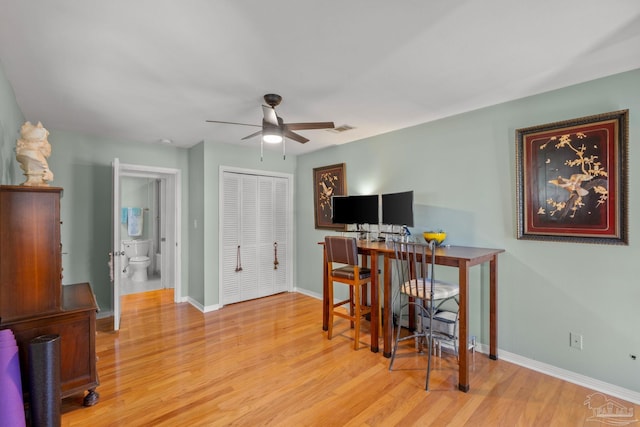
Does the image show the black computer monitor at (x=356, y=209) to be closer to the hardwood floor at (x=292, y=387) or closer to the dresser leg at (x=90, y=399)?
the hardwood floor at (x=292, y=387)

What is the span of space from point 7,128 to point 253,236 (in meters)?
2.92

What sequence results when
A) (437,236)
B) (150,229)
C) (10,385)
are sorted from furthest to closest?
1. (150,229)
2. (437,236)
3. (10,385)

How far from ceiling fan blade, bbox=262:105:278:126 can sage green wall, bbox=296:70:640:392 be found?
1.78 m

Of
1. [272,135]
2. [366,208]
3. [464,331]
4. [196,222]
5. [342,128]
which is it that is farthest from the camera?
[196,222]

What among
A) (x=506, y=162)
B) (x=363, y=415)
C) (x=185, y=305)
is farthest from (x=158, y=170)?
(x=506, y=162)

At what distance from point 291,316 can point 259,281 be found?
3.43ft

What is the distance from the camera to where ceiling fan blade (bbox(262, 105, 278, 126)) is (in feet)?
7.82

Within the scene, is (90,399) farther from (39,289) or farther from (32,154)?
(32,154)

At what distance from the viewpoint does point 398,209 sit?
333 centimetres

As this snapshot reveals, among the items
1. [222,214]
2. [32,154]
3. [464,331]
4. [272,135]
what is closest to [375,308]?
[464,331]

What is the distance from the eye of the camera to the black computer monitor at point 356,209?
3.69 m

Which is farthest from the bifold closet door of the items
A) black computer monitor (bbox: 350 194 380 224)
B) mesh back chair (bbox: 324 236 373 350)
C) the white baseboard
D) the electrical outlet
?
the electrical outlet

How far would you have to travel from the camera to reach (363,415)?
2.04 meters

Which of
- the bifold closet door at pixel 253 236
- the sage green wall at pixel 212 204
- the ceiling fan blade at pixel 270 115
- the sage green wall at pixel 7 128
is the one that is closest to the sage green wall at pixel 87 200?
the sage green wall at pixel 7 128
